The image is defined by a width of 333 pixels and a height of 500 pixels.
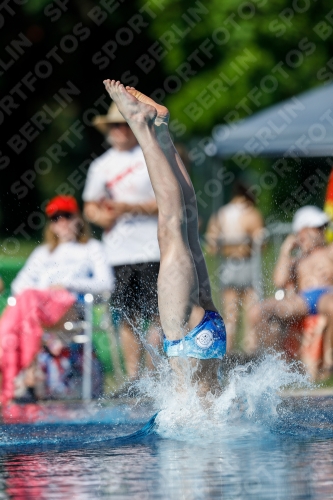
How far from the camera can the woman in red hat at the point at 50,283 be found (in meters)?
6.99

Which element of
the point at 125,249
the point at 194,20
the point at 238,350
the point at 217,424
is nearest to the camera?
the point at 217,424

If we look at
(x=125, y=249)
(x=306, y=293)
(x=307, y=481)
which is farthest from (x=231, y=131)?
(x=307, y=481)

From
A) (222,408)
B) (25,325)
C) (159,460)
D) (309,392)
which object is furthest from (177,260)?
(25,325)

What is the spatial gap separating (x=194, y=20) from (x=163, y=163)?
8603 millimetres

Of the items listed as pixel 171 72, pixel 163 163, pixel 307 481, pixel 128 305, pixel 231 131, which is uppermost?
pixel 171 72

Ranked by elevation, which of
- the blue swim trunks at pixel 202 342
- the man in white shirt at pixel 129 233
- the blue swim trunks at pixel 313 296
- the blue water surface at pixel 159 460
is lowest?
the blue water surface at pixel 159 460

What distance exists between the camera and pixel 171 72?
1353 centimetres

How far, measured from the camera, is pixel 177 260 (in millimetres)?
4672

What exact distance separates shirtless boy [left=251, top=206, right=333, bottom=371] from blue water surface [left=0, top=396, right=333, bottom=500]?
1.74 meters

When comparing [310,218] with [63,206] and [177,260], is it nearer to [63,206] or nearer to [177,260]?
[63,206]

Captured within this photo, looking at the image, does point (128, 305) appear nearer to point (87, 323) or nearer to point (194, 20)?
point (87, 323)

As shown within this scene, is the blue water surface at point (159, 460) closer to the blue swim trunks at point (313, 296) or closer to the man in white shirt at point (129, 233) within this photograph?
the man in white shirt at point (129, 233)

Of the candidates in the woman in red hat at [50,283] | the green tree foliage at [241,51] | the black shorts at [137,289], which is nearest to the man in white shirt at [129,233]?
the black shorts at [137,289]

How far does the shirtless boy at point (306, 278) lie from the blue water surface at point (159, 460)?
1.74 meters
